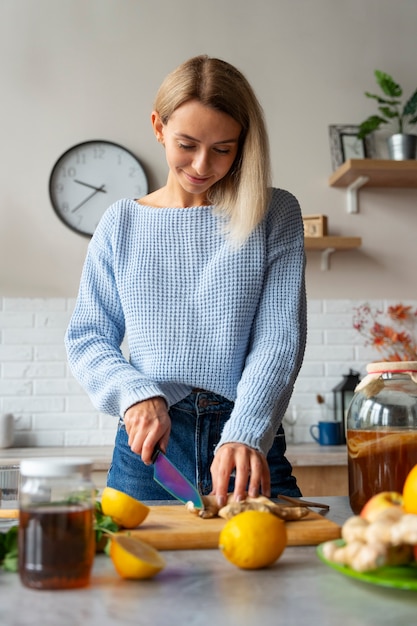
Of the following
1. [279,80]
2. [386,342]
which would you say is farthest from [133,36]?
[386,342]

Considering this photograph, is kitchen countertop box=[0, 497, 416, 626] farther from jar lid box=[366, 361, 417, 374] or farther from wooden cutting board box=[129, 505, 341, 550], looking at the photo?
jar lid box=[366, 361, 417, 374]

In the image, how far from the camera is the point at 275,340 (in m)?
1.40

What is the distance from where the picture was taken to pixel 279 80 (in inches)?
135

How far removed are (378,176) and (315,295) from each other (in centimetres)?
60

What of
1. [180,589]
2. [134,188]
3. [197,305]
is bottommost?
[180,589]

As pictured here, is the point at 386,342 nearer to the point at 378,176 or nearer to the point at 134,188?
the point at 378,176

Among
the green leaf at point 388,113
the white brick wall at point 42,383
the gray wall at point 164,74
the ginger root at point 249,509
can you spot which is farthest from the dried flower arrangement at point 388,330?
the ginger root at point 249,509

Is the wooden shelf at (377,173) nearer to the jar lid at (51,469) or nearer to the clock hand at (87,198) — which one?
the clock hand at (87,198)

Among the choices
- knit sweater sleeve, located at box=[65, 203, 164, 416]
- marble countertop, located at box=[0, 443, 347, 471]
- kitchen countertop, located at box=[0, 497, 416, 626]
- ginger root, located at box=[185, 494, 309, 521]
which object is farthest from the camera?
marble countertop, located at box=[0, 443, 347, 471]

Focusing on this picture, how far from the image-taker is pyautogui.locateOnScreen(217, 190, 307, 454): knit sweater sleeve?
4.06 feet

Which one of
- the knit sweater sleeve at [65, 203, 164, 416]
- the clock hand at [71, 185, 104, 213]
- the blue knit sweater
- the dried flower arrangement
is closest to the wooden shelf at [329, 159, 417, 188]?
the dried flower arrangement

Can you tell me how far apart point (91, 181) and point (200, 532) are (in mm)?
2573

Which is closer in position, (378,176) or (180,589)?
(180,589)

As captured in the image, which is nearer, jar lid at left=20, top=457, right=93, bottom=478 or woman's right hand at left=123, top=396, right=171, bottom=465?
jar lid at left=20, top=457, right=93, bottom=478
